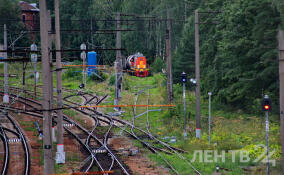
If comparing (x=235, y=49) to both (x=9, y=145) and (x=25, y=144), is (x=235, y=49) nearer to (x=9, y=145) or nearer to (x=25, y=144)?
(x=25, y=144)

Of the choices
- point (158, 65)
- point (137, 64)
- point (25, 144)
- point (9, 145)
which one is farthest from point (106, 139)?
point (158, 65)

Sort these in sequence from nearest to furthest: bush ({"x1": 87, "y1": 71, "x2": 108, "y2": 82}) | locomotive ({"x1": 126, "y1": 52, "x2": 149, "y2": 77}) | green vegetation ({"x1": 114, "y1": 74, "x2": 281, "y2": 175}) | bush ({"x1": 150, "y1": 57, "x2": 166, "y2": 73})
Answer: green vegetation ({"x1": 114, "y1": 74, "x2": 281, "y2": 175}), bush ({"x1": 87, "y1": 71, "x2": 108, "y2": 82}), locomotive ({"x1": 126, "y1": 52, "x2": 149, "y2": 77}), bush ({"x1": 150, "y1": 57, "x2": 166, "y2": 73})

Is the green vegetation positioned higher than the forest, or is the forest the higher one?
the forest

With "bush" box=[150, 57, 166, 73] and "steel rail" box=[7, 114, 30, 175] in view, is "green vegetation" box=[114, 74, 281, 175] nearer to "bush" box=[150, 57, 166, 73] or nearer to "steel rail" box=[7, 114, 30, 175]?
"steel rail" box=[7, 114, 30, 175]

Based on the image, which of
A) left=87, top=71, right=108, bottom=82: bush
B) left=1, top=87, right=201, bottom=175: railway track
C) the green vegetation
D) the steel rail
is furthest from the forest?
left=87, top=71, right=108, bottom=82: bush

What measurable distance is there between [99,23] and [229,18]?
35.3 metres

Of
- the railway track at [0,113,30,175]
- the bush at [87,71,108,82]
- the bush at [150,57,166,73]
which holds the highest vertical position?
the bush at [150,57,166,73]

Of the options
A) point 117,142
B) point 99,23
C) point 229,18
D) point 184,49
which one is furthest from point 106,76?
point 117,142

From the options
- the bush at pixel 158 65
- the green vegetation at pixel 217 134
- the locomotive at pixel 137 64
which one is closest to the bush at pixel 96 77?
the locomotive at pixel 137 64

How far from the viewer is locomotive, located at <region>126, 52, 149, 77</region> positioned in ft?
A: 151

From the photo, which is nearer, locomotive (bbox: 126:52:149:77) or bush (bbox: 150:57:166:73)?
locomotive (bbox: 126:52:149:77)

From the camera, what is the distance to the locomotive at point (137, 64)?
151ft

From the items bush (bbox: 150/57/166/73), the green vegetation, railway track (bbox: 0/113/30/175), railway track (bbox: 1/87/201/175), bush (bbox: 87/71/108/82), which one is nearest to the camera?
the green vegetation

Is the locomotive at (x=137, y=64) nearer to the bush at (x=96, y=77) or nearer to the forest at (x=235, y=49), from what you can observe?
the bush at (x=96, y=77)
